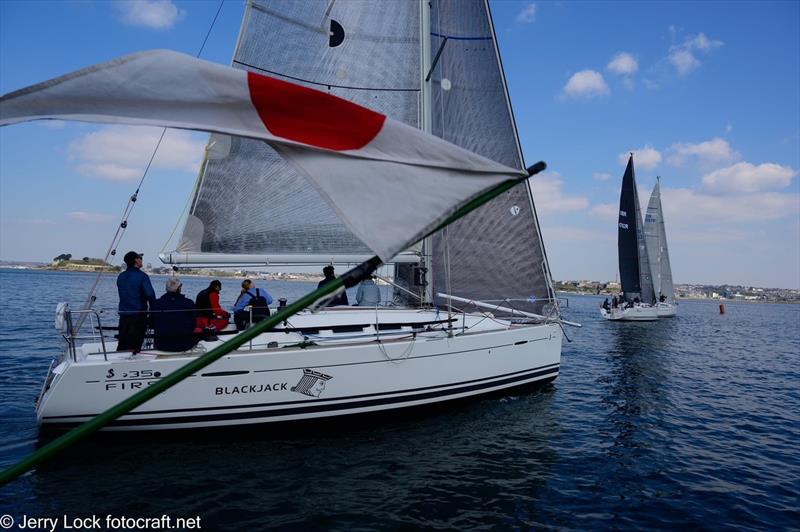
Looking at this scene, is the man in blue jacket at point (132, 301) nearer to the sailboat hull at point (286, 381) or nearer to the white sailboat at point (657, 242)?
the sailboat hull at point (286, 381)

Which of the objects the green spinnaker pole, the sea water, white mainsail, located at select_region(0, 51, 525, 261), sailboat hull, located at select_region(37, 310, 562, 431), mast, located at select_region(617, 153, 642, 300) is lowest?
the sea water

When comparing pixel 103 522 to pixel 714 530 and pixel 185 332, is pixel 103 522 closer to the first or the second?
pixel 185 332

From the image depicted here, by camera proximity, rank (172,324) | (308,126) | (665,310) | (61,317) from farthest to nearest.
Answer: (665,310)
(172,324)
(61,317)
(308,126)

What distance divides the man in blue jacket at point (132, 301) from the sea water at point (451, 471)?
4.62 ft

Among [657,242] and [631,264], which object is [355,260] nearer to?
[631,264]

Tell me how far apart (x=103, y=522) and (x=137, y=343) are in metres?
2.70

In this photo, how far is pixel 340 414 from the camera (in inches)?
299

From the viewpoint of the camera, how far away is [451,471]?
6.57 metres

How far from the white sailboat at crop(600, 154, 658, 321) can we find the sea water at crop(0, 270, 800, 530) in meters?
30.8

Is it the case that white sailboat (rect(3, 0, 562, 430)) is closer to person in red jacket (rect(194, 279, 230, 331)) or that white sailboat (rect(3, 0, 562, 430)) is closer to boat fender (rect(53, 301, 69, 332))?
boat fender (rect(53, 301, 69, 332))

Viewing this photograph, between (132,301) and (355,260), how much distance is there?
12.9 feet

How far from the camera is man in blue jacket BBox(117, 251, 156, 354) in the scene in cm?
698

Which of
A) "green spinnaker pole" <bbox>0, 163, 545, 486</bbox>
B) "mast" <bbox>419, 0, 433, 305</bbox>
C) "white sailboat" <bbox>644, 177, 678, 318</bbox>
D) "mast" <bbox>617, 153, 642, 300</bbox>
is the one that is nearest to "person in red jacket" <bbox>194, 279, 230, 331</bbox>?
"mast" <bbox>419, 0, 433, 305</bbox>

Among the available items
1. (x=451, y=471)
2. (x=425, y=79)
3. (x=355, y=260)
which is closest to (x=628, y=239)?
(x=425, y=79)
